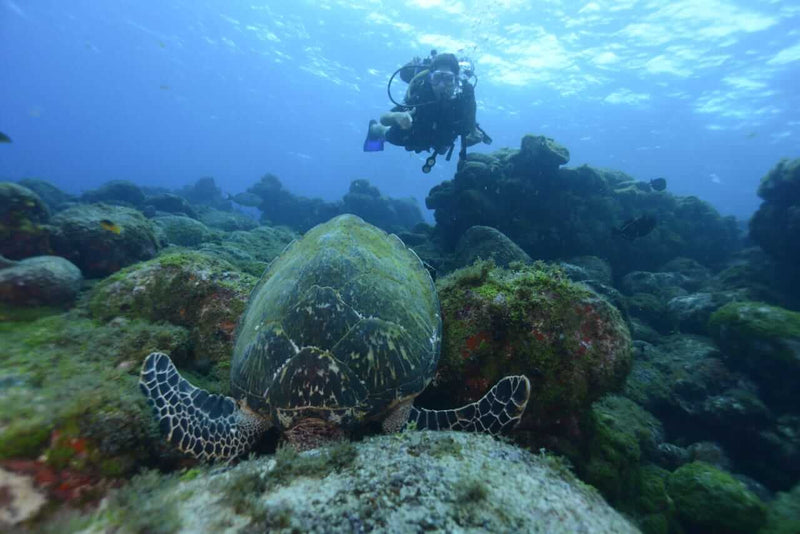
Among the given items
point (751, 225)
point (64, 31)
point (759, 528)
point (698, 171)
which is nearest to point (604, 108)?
point (751, 225)

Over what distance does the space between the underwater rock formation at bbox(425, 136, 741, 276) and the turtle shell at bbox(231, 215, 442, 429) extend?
29.5 ft

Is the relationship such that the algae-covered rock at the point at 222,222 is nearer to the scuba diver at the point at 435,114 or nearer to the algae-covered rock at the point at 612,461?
the scuba diver at the point at 435,114

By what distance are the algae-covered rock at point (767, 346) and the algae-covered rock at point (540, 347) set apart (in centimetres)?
494

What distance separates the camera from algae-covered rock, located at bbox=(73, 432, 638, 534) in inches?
60.5

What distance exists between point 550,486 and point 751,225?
15629mm

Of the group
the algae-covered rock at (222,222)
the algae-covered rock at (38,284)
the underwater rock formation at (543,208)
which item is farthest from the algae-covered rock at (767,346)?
the algae-covered rock at (222,222)

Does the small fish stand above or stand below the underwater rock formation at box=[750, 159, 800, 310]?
below

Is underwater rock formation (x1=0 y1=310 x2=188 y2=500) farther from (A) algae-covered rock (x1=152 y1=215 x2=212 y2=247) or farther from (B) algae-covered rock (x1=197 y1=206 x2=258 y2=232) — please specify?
(B) algae-covered rock (x1=197 y1=206 x2=258 y2=232)

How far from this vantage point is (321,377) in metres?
2.63

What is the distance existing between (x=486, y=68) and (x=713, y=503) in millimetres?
42885

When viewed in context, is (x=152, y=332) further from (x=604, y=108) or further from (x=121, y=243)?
(x=604, y=108)

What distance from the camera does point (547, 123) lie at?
51688 millimetres

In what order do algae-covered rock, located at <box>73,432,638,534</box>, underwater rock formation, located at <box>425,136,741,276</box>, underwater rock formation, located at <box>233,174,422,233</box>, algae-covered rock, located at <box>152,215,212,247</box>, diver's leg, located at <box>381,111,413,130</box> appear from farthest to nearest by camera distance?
underwater rock formation, located at <box>233,174,422,233</box>, underwater rock formation, located at <box>425,136,741,276</box>, algae-covered rock, located at <box>152,215,212,247</box>, diver's leg, located at <box>381,111,413,130</box>, algae-covered rock, located at <box>73,432,638,534</box>

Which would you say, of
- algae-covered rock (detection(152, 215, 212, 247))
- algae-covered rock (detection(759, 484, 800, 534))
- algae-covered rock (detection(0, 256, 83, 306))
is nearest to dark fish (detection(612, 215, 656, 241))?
algae-covered rock (detection(759, 484, 800, 534))
